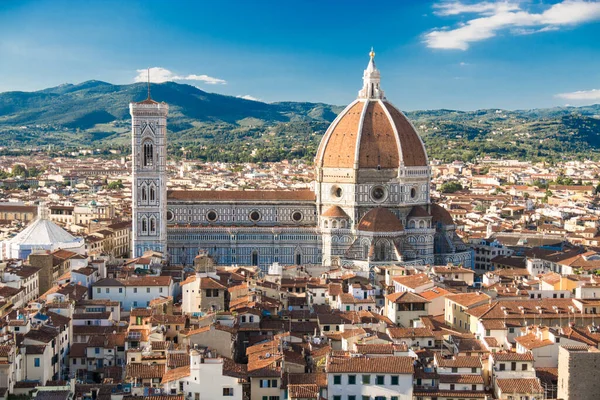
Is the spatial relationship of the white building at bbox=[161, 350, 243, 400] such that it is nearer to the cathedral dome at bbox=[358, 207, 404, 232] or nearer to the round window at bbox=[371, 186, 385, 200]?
the cathedral dome at bbox=[358, 207, 404, 232]

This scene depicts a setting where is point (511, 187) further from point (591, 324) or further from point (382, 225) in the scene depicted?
point (591, 324)

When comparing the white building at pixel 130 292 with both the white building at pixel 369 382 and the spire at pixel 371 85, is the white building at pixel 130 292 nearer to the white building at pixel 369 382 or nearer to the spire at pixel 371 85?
the white building at pixel 369 382

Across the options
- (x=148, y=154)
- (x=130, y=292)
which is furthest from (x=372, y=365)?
(x=148, y=154)

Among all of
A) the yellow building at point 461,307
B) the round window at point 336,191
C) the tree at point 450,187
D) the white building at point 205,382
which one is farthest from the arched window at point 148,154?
the tree at point 450,187

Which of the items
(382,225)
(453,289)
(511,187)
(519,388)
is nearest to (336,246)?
(382,225)

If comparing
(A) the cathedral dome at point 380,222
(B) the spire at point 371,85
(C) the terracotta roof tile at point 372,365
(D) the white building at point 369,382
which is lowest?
(D) the white building at point 369,382

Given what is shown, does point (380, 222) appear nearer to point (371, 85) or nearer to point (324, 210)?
point (324, 210)
